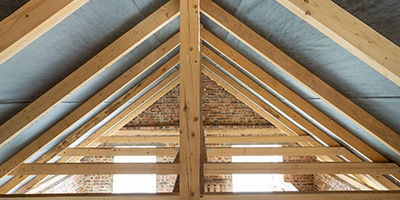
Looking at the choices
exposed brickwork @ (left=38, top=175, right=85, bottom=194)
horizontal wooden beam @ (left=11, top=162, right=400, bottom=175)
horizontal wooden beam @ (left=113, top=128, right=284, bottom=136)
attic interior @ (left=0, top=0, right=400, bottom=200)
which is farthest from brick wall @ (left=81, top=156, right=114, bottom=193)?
horizontal wooden beam @ (left=11, top=162, right=400, bottom=175)

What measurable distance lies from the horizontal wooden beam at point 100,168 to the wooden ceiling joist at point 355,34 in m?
1.51

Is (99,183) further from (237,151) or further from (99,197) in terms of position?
(99,197)

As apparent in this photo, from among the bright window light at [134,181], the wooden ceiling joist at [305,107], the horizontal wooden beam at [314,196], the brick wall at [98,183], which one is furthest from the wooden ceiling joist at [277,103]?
the brick wall at [98,183]

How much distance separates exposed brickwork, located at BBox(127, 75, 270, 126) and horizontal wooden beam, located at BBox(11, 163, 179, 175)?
9.93 ft

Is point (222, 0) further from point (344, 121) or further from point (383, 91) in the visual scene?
point (344, 121)

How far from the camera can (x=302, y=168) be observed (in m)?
2.03

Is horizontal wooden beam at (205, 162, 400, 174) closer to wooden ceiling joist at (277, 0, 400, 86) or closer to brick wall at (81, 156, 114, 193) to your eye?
wooden ceiling joist at (277, 0, 400, 86)

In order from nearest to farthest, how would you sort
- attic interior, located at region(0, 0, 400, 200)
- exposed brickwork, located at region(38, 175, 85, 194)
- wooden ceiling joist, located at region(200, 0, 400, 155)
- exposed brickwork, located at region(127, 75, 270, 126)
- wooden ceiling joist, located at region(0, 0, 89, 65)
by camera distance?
wooden ceiling joist, located at region(0, 0, 89, 65) → attic interior, located at region(0, 0, 400, 200) → wooden ceiling joist, located at region(200, 0, 400, 155) → exposed brickwork, located at region(38, 175, 85, 194) → exposed brickwork, located at region(127, 75, 270, 126)

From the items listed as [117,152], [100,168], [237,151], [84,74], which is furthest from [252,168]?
[117,152]

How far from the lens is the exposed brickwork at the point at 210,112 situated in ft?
17.6

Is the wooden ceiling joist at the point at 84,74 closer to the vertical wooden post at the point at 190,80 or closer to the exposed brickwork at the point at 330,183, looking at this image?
the vertical wooden post at the point at 190,80

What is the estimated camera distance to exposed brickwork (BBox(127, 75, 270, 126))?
536cm

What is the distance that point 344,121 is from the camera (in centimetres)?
211

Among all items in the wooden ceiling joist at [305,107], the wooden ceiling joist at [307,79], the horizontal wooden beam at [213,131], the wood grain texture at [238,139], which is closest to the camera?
the wooden ceiling joist at [307,79]
